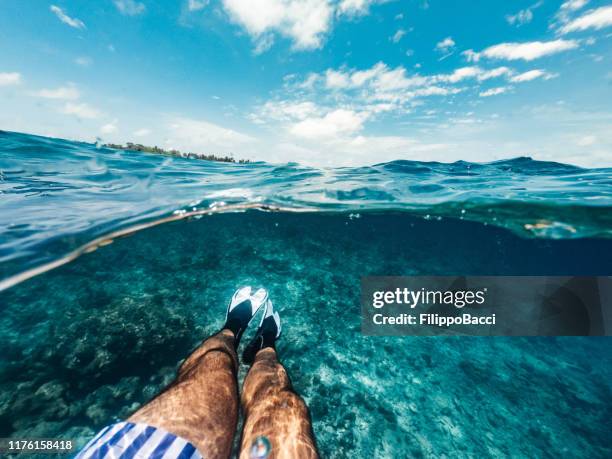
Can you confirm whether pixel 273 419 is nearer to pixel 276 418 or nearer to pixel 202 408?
pixel 276 418

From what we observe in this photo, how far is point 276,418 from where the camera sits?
2.53 metres

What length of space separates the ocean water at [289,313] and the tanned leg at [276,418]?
8.74 feet

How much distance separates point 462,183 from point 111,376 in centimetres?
1332

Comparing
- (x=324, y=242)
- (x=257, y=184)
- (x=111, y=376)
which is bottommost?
(x=111, y=376)

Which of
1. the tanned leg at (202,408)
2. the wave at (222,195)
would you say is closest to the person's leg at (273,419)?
the tanned leg at (202,408)

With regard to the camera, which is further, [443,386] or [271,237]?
[271,237]

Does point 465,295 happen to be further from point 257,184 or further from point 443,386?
point 257,184

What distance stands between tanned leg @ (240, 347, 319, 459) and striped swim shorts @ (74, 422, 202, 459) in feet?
1.87

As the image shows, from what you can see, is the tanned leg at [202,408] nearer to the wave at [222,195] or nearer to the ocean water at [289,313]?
the ocean water at [289,313]

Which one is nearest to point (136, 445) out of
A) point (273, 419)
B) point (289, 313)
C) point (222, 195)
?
point (273, 419)

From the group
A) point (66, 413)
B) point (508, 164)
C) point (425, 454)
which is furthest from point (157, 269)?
point (508, 164)

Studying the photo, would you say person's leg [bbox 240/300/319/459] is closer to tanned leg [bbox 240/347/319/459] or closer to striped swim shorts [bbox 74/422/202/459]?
tanned leg [bbox 240/347/319/459]

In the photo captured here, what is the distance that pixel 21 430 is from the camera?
4.49 metres

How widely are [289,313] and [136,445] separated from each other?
6.19 metres
